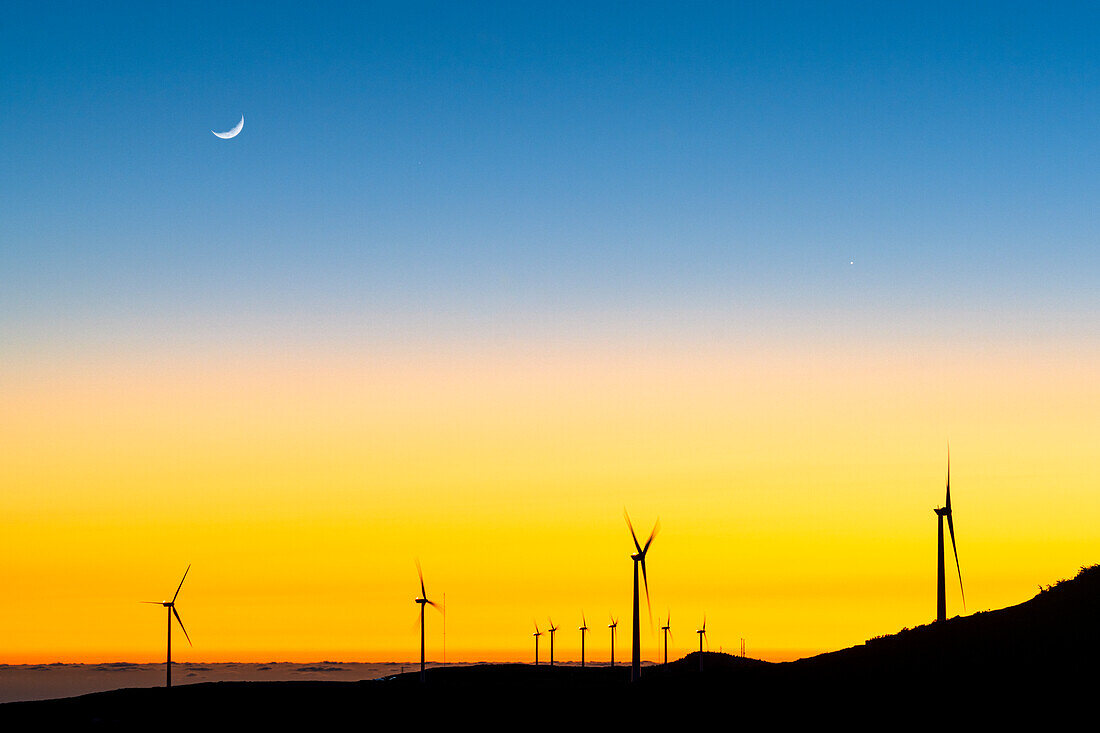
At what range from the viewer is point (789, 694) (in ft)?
404

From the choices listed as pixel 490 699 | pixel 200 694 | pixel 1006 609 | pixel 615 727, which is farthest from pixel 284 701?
pixel 1006 609

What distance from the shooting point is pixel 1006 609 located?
142m

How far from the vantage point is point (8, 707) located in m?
146

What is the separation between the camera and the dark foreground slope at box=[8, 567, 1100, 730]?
387ft

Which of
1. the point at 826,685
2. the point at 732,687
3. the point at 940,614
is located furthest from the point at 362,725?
the point at 940,614

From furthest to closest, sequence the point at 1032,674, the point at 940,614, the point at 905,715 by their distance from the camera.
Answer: the point at 940,614
the point at 1032,674
the point at 905,715

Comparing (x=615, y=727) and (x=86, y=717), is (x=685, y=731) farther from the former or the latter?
(x=86, y=717)

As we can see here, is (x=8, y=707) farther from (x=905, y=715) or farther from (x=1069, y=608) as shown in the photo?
(x=1069, y=608)

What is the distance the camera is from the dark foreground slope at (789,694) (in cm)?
11794

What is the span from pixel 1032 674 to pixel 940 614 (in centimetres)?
1080

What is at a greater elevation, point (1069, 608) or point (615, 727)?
point (1069, 608)

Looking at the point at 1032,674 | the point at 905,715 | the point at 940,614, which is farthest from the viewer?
the point at 940,614

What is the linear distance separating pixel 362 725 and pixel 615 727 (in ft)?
82.1

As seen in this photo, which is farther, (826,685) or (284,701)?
(284,701)
